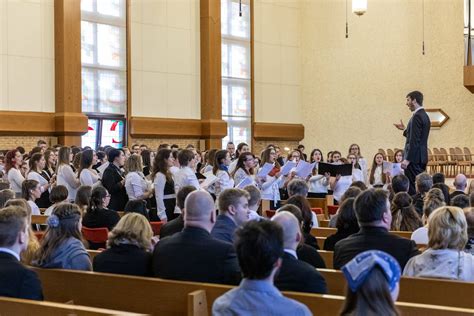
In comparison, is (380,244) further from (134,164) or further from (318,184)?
(318,184)

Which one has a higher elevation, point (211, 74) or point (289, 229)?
point (211, 74)

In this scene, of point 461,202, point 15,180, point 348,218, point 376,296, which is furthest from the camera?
point 15,180

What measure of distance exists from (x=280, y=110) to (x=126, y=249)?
60.1 feet

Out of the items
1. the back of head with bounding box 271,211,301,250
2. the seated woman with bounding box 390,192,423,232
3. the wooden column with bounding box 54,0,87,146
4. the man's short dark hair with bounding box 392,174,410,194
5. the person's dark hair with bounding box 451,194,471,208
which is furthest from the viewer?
the wooden column with bounding box 54,0,87,146

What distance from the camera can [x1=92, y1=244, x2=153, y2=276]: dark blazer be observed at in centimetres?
465

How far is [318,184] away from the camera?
1193 cm

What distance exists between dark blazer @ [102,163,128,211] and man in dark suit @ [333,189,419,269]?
512 centimetres

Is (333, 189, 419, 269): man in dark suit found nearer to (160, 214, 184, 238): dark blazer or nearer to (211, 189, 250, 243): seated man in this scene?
(211, 189, 250, 243): seated man

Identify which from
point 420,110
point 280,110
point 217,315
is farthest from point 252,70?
point 217,315

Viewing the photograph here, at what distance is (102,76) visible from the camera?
17.8 meters

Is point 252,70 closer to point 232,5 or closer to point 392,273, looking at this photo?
point 232,5

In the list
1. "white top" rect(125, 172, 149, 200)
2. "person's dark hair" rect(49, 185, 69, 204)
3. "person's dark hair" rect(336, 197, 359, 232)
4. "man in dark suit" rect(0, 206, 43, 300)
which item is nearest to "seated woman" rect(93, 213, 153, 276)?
"man in dark suit" rect(0, 206, 43, 300)

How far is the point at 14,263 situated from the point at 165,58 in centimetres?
1562

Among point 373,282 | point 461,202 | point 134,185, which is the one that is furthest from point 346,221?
point 134,185
